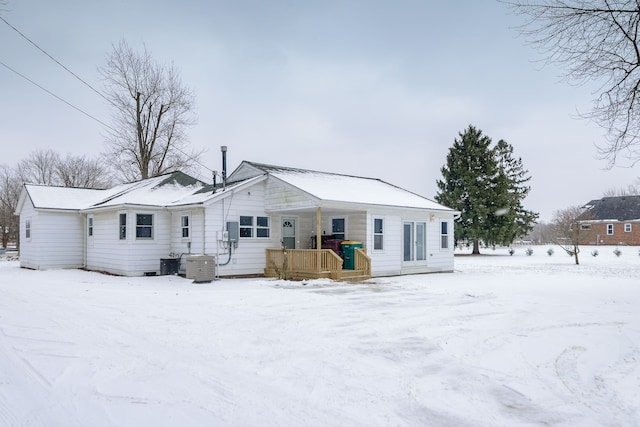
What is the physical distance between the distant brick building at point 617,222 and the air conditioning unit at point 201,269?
1945 inches

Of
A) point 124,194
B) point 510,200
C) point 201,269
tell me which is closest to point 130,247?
point 201,269

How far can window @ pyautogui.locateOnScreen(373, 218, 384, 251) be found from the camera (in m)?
17.1

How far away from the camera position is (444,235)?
20.4 m

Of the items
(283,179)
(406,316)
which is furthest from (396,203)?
(406,316)

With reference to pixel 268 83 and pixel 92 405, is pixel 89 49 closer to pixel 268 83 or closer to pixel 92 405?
pixel 268 83

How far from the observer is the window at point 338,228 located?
1755cm

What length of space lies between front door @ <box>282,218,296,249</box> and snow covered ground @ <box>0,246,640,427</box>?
23.1 ft

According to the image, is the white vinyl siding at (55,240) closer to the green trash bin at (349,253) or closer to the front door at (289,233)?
the front door at (289,233)

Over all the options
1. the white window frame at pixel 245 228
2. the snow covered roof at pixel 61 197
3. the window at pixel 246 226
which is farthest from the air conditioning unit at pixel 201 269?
the snow covered roof at pixel 61 197

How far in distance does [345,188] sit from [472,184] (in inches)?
751

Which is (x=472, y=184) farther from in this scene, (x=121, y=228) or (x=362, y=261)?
(x=121, y=228)

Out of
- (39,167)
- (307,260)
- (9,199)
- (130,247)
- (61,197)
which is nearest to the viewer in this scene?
(307,260)

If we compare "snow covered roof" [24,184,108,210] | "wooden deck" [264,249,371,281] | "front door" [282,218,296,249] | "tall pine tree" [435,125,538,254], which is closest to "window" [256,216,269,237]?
"front door" [282,218,296,249]

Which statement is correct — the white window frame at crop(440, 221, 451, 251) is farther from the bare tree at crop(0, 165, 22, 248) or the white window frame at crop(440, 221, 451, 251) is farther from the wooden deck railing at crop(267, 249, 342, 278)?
the bare tree at crop(0, 165, 22, 248)
